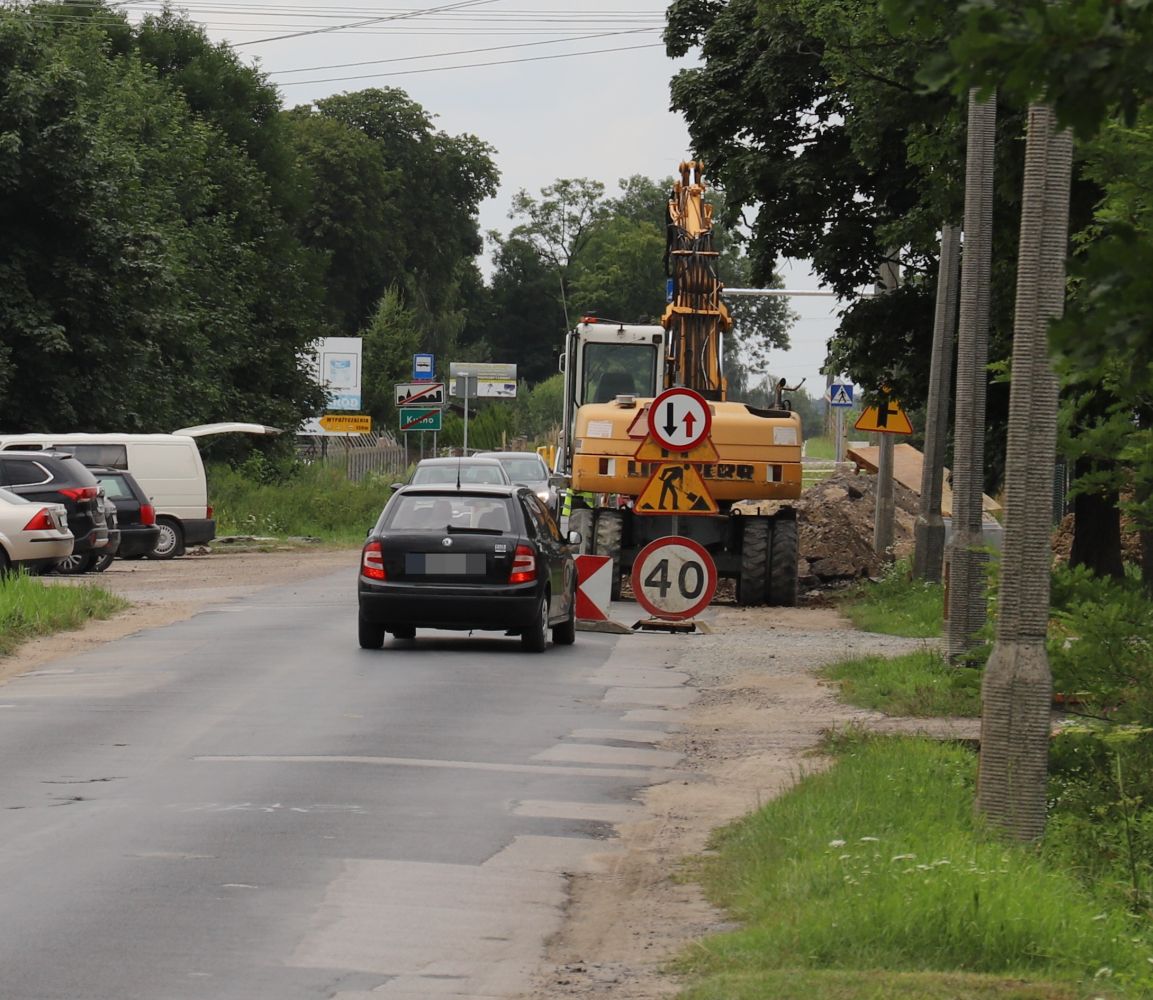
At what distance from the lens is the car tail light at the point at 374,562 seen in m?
19.1

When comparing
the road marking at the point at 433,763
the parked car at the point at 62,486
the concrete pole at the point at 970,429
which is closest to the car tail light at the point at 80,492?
the parked car at the point at 62,486

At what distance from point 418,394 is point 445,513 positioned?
31654 millimetres

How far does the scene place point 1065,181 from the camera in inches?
350

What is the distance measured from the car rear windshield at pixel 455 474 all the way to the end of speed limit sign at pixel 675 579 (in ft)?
55.1

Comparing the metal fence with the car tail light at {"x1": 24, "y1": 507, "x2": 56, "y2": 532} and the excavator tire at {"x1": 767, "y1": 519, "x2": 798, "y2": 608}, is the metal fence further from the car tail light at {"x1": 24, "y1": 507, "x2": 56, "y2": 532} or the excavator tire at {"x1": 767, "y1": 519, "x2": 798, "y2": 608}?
the excavator tire at {"x1": 767, "y1": 519, "x2": 798, "y2": 608}

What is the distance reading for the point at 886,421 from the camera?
30.3 m

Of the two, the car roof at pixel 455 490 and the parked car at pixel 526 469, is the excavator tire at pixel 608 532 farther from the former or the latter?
the parked car at pixel 526 469

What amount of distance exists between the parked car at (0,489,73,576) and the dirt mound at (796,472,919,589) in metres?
10.2

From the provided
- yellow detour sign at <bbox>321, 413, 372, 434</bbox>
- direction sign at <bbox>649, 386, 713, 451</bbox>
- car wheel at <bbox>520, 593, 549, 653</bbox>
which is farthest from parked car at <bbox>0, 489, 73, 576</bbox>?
yellow detour sign at <bbox>321, 413, 372, 434</bbox>

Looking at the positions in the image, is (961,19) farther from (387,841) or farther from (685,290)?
(685,290)

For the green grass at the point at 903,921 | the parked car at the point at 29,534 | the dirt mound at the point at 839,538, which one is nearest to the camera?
the green grass at the point at 903,921

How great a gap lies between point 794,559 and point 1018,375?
18.0m

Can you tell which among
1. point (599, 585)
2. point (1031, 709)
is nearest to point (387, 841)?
point (1031, 709)

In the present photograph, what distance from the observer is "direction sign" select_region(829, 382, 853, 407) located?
45.9 m
